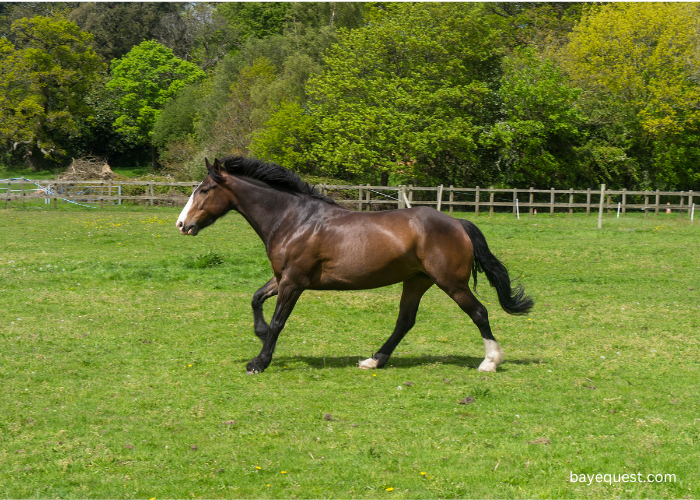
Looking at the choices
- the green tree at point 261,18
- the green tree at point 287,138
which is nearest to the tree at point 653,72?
the green tree at point 287,138

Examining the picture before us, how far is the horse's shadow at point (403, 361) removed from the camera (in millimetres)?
9320

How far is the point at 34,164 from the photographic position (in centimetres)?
6656

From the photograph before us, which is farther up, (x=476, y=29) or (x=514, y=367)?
(x=476, y=29)

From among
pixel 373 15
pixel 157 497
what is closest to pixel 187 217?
pixel 157 497

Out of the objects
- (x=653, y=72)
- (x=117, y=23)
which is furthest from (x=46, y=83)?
(x=653, y=72)

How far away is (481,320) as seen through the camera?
9.03 metres

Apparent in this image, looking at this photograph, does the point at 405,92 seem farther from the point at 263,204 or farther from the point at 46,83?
the point at 46,83

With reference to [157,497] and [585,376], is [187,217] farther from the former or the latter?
[585,376]

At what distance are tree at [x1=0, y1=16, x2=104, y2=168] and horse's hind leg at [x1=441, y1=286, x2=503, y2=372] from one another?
57.7m

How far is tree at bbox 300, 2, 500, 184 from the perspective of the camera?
130 feet

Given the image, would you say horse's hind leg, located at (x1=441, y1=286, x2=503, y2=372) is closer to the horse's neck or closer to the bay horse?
the bay horse


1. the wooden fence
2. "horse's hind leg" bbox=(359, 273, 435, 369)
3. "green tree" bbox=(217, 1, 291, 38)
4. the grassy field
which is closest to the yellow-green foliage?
the wooden fence

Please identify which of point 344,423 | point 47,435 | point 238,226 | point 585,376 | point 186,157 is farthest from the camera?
point 186,157

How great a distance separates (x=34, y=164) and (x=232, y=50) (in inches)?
902
